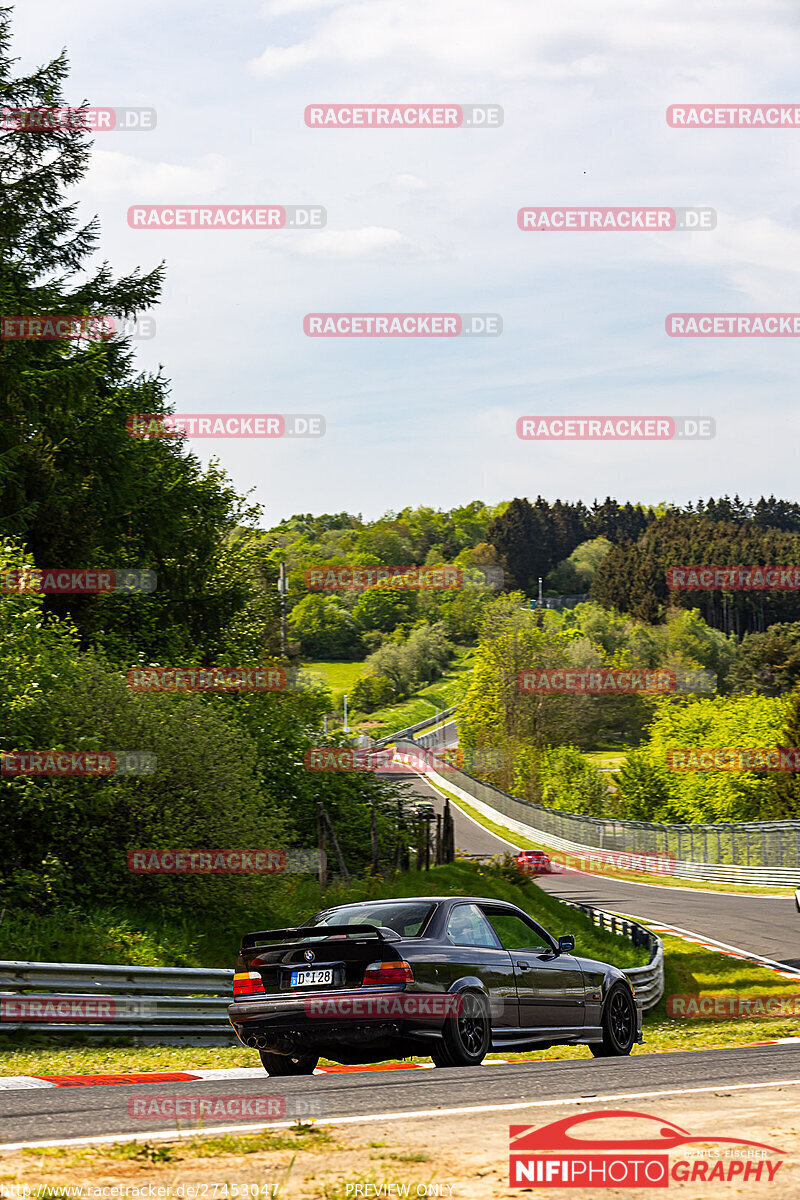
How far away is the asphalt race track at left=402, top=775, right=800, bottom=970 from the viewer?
29.9 m

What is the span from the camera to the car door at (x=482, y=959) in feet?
31.1

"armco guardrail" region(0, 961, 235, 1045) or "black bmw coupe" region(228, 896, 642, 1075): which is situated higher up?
"black bmw coupe" region(228, 896, 642, 1075)

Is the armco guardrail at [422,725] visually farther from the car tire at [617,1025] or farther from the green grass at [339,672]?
the car tire at [617,1025]

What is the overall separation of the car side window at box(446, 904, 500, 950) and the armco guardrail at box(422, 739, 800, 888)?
37.9 m

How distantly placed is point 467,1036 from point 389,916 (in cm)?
108

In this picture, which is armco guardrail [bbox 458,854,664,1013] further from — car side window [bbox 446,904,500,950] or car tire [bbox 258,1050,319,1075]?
car tire [bbox 258,1050,319,1075]

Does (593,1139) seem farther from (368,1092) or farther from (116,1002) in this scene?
(116,1002)

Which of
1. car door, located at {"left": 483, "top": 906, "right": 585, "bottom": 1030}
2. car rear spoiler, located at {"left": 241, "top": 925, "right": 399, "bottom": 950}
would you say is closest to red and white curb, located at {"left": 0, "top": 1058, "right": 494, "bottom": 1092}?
car rear spoiler, located at {"left": 241, "top": 925, "right": 399, "bottom": 950}

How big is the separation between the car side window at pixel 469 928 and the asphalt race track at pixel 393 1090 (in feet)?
3.20

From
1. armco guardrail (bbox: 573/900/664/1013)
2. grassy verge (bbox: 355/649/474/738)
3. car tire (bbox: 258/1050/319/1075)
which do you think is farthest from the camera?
grassy verge (bbox: 355/649/474/738)

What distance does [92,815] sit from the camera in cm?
1653

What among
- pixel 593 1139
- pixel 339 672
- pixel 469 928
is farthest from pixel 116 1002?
pixel 339 672

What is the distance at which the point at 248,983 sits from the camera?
9383mm

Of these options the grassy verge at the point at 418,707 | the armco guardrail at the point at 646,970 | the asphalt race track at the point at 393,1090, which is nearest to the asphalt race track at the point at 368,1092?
the asphalt race track at the point at 393,1090
